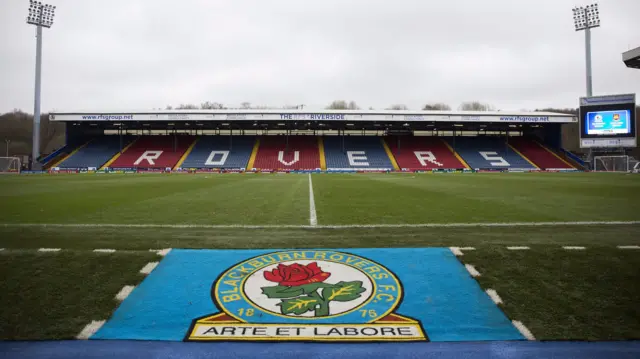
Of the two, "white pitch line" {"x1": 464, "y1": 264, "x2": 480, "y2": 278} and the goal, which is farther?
the goal

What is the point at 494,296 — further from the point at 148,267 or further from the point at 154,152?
the point at 154,152

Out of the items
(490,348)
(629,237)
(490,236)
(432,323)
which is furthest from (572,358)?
(629,237)

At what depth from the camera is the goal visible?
3928 centimetres

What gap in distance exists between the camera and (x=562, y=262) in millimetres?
4371

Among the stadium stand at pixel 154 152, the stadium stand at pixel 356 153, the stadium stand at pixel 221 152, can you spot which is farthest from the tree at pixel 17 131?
the stadium stand at pixel 356 153

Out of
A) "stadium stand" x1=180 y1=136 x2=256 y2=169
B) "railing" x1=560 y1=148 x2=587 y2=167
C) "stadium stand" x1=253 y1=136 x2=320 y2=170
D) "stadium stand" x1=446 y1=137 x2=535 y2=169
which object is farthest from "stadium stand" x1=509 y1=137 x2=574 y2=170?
"stadium stand" x1=180 y1=136 x2=256 y2=169

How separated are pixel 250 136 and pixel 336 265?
158 feet

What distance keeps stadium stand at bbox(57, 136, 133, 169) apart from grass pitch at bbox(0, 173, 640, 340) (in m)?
36.0

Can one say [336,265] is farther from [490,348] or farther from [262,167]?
[262,167]

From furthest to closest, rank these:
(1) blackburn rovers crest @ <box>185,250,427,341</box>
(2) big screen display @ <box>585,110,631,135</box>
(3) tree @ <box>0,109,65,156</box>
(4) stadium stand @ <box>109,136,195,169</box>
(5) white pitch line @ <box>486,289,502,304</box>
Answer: (3) tree @ <box>0,109,65,156</box>
(4) stadium stand @ <box>109,136,195,169</box>
(2) big screen display @ <box>585,110,631,135</box>
(5) white pitch line @ <box>486,289,502,304</box>
(1) blackburn rovers crest @ <box>185,250,427,341</box>

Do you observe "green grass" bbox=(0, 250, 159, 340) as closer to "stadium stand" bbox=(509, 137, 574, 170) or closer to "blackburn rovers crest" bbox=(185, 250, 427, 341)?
"blackburn rovers crest" bbox=(185, 250, 427, 341)

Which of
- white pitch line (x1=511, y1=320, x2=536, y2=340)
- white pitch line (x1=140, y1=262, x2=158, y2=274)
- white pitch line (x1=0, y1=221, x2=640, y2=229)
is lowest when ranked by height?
white pitch line (x1=511, y1=320, x2=536, y2=340)

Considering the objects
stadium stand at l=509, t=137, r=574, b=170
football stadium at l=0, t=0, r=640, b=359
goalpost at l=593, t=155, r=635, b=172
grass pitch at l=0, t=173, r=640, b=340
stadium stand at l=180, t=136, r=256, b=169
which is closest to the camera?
football stadium at l=0, t=0, r=640, b=359

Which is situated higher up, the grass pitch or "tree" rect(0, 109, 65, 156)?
"tree" rect(0, 109, 65, 156)
